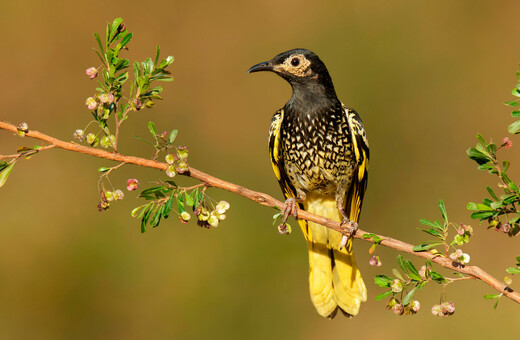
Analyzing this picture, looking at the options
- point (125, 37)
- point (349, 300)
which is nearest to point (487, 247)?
point (349, 300)

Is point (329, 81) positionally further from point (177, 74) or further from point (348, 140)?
point (177, 74)

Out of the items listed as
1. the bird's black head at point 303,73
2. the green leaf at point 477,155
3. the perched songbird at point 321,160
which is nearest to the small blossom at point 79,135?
the green leaf at point 477,155

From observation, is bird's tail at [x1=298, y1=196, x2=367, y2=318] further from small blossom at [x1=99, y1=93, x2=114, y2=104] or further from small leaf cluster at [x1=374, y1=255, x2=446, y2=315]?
small blossom at [x1=99, y1=93, x2=114, y2=104]

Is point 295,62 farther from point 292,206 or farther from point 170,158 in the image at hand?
point 170,158

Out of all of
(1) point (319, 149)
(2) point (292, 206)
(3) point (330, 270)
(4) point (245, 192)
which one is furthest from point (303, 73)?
(4) point (245, 192)

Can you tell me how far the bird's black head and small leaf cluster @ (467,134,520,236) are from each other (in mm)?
1834

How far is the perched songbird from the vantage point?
Result: 384 cm

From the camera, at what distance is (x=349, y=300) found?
13.4ft

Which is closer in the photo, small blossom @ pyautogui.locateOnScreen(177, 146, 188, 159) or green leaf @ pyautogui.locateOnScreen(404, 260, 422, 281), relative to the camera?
green leaf @ pyautogui.locateOnScreen(404, 260, 422, 281)

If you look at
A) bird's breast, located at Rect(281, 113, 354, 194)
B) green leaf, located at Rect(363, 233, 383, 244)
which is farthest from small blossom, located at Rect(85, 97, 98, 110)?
bird's breast, located at Rect(281, 113, 354, 194)

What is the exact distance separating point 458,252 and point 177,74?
5.97 m

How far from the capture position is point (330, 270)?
13.7 ft

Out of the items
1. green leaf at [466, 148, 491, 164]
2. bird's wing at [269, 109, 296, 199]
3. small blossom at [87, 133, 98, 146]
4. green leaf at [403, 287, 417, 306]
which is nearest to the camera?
green leaf at [466, 148, 491, 164]

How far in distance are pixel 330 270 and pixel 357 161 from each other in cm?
77
